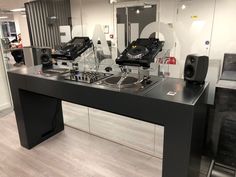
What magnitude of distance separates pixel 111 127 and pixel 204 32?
1948mm

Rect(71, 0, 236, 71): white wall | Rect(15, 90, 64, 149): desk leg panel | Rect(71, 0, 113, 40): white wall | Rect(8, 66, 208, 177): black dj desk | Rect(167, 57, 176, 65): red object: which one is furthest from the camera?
Rect(71, 0, 113, 40): white wall

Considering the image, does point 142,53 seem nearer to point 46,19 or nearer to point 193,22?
point 193,22

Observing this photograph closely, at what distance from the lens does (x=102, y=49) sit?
2719mm

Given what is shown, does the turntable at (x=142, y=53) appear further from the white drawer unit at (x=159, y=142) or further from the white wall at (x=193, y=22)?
the white drawer unit at (x=159, y=142)

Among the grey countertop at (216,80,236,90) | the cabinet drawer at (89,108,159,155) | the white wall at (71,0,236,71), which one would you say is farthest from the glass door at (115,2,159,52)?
the cabinet drawer at (89,108,159,155)

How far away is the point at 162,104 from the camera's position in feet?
4.50

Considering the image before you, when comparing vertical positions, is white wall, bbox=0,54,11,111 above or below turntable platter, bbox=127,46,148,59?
below

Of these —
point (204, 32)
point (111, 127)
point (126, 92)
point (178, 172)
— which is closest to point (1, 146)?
point (111, 127)

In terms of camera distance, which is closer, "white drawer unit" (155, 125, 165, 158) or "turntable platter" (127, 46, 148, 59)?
"turntable platter" (127, 46, 148, 59)

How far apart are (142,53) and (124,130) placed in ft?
4.98


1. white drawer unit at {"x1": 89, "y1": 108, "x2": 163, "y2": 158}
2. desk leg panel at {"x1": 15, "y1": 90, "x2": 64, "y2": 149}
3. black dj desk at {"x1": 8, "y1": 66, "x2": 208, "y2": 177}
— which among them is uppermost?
black dj desk at {"x1": 8, "y1": 66, "x2": 208, "y2": 177}

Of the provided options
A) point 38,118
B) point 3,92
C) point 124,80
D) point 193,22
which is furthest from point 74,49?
point 3,92

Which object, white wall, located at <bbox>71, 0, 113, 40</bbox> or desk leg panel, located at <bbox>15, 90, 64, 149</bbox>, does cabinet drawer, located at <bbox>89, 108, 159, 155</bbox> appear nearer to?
desk leg panel, located at <bbox>15, 90, 64, 149</bbox>

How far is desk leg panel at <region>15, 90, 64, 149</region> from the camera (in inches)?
98.3
